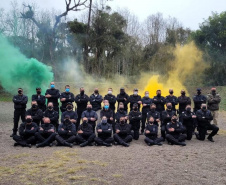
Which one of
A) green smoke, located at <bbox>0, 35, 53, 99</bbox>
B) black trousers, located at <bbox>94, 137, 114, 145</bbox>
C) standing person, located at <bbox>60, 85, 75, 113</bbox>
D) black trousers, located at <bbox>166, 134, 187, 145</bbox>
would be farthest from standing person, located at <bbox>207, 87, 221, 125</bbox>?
green smoke, located at <bbox>0, 35, 53, 99</bbox>

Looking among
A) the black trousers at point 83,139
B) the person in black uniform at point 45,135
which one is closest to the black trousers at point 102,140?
the black trousers at point 83,139

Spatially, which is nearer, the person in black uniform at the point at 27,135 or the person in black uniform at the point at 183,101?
the person in black uniform at the point at 27,135

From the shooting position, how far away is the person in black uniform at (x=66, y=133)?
1082 cm

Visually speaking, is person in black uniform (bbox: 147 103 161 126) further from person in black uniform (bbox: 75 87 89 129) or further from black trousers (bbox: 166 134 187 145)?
person in black uniform (bbox: 75 87 89 129)

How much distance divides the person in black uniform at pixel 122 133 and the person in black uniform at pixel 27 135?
132 inches

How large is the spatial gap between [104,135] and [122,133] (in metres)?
0.77

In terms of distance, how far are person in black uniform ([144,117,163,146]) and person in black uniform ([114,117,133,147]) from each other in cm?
72

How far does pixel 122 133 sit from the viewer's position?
456 inches

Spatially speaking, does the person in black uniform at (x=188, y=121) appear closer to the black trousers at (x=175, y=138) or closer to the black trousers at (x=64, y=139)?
the black trousers at (x=175, y=138)

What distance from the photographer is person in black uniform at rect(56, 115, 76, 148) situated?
10.8 metres

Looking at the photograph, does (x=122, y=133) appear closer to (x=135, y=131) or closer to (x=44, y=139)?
(x=135, y=131)

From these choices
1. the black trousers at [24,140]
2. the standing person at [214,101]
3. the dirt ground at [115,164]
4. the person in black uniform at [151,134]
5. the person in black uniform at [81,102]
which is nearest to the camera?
the dirt ground at [115,164]

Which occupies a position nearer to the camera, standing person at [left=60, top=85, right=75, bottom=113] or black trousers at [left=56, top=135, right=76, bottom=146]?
black trousers at [left=56, top=135, right=76, bottom=146]

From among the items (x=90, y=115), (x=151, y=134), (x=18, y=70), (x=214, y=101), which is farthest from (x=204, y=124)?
(x=18, y=70)
